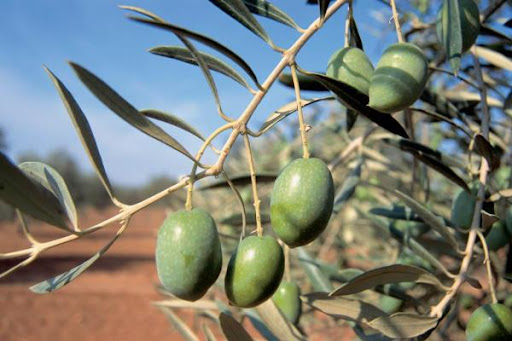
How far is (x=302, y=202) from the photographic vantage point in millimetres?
630

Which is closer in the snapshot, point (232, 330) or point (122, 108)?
point (122, 108)

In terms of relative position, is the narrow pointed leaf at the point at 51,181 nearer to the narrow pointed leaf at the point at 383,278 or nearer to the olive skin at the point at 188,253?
the olive skin at the point at 188,253

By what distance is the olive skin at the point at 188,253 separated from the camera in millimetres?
611

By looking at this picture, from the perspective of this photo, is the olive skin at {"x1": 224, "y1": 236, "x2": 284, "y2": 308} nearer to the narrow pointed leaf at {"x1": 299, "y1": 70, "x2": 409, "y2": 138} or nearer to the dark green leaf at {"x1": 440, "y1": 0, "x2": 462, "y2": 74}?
the narrow pointed leaf at {"x1": 299, "y1": 70, "x2": 409, "y2": 138}

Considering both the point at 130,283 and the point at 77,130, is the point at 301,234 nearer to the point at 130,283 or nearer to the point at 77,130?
the point at 77,130

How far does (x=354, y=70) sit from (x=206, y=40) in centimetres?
24

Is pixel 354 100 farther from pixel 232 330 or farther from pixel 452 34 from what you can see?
pixel 232 330

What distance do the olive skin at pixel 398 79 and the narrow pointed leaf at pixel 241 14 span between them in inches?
6.9

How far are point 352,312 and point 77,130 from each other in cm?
50

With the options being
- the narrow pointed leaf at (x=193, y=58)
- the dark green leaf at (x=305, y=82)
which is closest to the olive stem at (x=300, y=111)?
the narrow pointed leaf at (x=193, y=58)

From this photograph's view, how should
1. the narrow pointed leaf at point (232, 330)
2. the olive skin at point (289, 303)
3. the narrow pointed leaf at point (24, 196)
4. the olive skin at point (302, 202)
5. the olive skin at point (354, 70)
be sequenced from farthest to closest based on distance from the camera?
the olive skin at point (289, 303)
the narrow pointed leaf at point (232, 330)
the olive skin at point (354, 70)
the olive skin at point (302, 202)
the narrow pointed leaf at point (24, 196)

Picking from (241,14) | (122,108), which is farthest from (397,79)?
(122,108)

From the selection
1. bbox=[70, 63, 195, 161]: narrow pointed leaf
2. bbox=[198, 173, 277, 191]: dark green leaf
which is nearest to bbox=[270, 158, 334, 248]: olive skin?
bbox=[70, 63, 195, 161]: narrow pointed leaf

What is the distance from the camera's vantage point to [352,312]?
812mm
